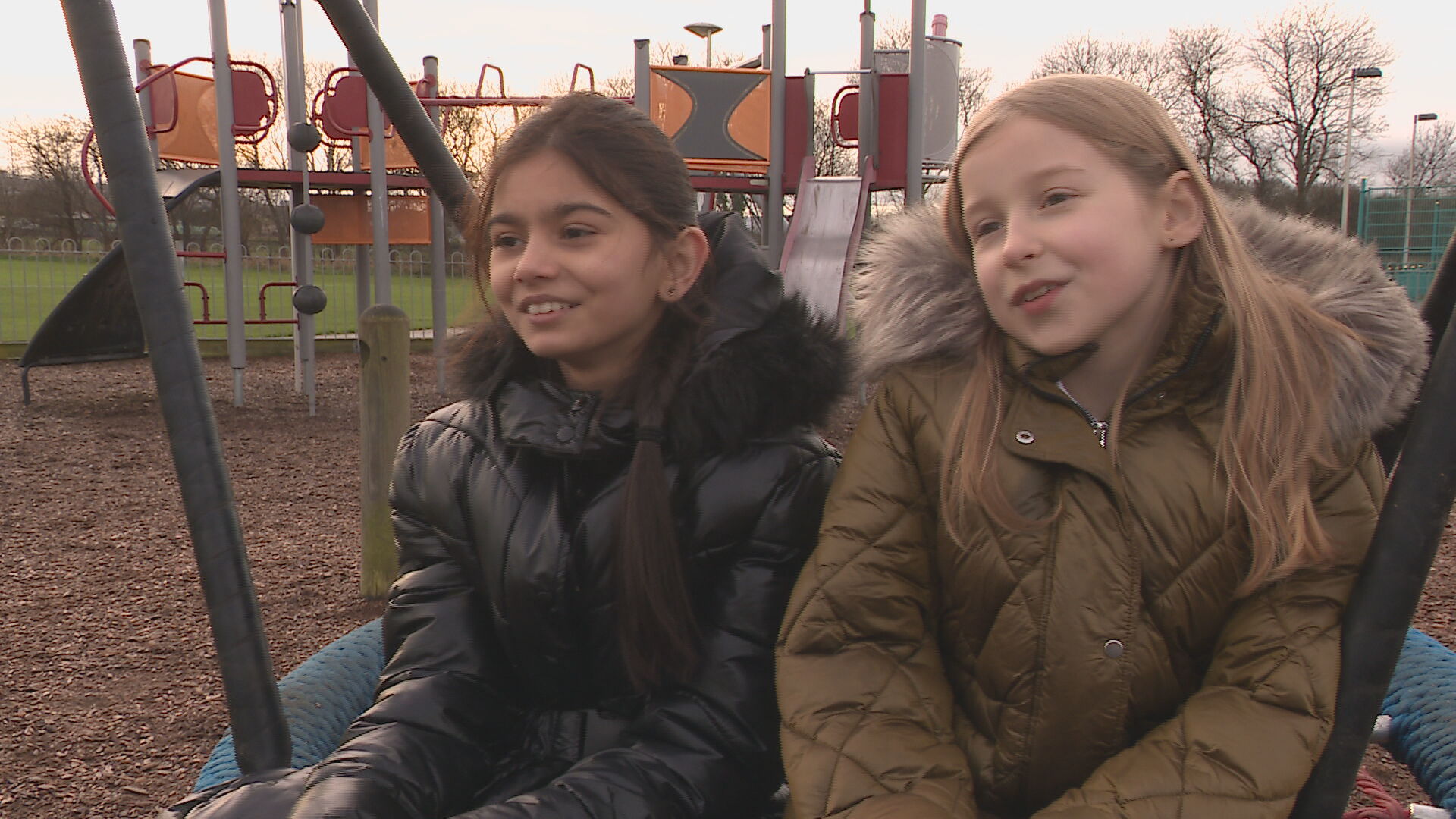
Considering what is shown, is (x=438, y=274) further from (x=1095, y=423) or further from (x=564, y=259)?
(x=1095, y=423)

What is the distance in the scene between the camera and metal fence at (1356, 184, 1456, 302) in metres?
19.8

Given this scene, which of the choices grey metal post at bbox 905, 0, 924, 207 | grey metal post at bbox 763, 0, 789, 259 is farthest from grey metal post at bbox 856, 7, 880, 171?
grey metal post at bbox 763, 0, 789, 259

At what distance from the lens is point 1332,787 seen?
1092 mm

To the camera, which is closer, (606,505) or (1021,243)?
(1021,243)

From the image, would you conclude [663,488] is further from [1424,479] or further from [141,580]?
[141,580]

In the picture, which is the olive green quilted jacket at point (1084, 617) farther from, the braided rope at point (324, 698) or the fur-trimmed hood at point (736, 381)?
the braided rope at point (324, 698)

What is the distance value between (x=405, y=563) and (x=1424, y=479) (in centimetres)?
124

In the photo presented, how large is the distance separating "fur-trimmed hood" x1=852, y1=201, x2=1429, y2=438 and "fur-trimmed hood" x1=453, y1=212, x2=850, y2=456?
0.07m

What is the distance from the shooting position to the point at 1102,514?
4.25 ft

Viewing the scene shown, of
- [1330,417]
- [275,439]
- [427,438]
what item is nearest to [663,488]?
[427,438]

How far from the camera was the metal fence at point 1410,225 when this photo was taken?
19750mm

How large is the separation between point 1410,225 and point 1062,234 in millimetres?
22665

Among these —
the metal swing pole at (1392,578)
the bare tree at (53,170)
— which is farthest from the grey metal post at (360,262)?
the bare tree at (53,170)

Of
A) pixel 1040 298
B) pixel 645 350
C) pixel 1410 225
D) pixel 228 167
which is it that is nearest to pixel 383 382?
pixel 645 350
